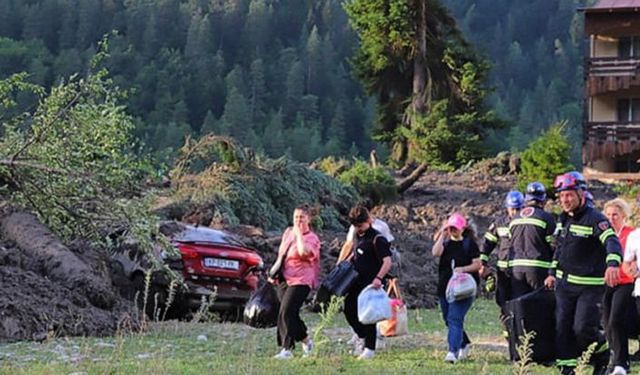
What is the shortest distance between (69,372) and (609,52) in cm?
3789

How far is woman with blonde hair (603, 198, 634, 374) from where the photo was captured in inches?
377

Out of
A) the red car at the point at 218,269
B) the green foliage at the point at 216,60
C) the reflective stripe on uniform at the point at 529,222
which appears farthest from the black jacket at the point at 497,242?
the green foliage at the point at 216,60

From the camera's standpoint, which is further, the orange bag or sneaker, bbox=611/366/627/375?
the orange bag

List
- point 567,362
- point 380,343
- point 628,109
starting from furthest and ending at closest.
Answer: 1. point 628,109
2. point 380,343
3. point 567,362

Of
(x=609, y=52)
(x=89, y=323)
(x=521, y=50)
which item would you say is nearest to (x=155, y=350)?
(x=89, y=323)

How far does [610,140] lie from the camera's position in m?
41.4

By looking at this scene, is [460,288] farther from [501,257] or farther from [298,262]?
[298,262]

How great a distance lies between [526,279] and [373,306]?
1.39 metres

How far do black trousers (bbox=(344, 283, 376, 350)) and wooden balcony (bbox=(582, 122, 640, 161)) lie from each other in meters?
31.7

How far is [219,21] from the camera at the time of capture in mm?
110125

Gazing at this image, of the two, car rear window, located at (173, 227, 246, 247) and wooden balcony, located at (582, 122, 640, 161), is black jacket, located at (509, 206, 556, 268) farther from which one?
wooden balcony, located at (582, 122, 640, 161)

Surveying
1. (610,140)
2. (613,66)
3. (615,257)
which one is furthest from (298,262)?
(613,66)

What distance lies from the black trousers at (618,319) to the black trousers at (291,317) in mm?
2649

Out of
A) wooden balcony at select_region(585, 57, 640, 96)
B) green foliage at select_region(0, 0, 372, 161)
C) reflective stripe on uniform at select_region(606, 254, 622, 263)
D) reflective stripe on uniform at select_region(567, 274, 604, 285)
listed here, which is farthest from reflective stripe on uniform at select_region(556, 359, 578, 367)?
green foliage at select_region(0, 0, 372, 161)
